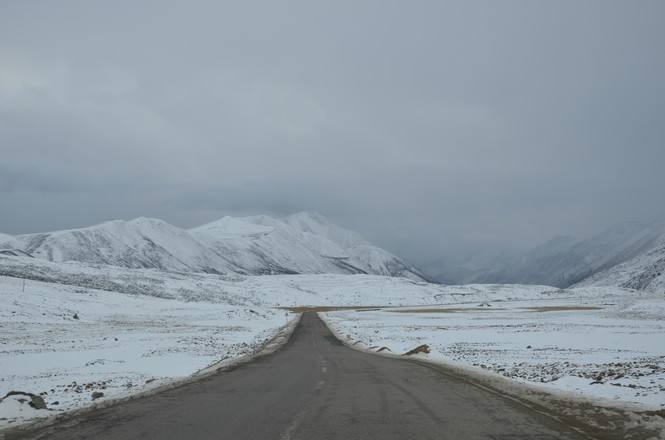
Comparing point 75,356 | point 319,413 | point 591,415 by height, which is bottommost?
point 75,356

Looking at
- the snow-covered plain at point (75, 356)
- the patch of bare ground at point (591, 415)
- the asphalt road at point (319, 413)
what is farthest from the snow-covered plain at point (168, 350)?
the asphalt road at point (319, 413)

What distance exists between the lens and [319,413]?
11.0 m

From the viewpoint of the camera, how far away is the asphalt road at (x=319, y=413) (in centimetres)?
921

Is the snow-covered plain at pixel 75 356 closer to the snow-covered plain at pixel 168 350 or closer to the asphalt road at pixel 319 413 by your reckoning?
the snow-covered plain at pixel 168 350

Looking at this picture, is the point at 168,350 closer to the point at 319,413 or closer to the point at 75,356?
the point at 75,356

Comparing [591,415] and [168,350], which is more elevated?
[591,415]

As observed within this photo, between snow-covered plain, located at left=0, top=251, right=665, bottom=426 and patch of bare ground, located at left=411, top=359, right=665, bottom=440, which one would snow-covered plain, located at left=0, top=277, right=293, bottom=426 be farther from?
patch of bare ground, located at left=411, top=359, right=665, bottom=440

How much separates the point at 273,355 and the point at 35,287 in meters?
62.9

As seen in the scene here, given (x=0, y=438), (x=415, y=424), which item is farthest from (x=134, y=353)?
(x=415, y=424)

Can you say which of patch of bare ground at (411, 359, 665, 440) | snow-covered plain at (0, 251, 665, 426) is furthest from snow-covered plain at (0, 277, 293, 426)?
patch of bare ground at (411, 359, 665, 440)

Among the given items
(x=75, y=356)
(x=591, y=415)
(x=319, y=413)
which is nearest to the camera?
(x=591, y=415)

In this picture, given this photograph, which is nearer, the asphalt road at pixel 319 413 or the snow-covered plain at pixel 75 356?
the asphalt road at pixel 319 413

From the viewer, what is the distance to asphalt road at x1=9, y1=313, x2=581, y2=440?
921cm

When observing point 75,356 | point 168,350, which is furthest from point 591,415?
point 75,356
